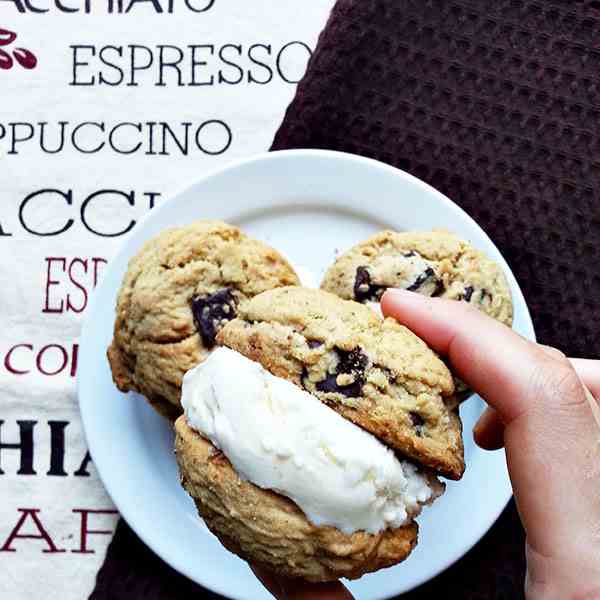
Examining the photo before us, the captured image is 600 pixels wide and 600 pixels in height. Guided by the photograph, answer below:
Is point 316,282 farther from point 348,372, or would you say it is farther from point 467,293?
point 348,372

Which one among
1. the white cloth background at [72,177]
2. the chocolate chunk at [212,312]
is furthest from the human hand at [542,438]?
the white cloth background at [72,177]

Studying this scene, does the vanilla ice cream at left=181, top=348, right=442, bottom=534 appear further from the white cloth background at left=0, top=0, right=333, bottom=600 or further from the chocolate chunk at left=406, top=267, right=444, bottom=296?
the white cloth background at left=0, top=0, right=333, bottom=600

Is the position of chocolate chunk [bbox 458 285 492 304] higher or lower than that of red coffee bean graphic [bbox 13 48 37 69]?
lower

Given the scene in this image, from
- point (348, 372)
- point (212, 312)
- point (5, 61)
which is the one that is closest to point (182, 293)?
point (212, 312)

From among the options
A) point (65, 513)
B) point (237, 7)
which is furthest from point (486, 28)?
point (65, 513)

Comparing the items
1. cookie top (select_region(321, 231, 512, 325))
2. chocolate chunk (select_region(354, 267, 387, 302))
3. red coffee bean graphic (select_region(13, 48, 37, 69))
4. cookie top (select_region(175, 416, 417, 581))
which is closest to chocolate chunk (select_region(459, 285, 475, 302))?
cookie top (select_region(321, 231, 512, 325))

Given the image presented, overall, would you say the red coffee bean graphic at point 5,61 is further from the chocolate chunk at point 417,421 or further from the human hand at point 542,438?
the chocolate chunk at point 417,421
